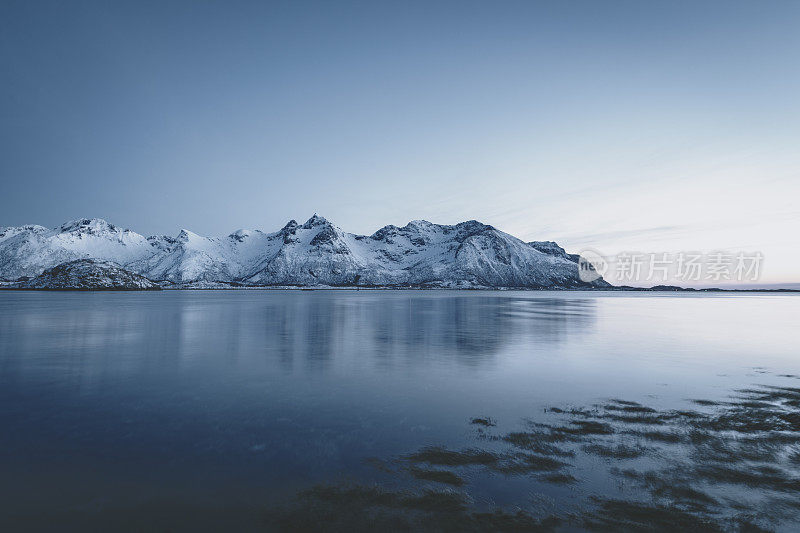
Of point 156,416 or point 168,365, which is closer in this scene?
point 156,416

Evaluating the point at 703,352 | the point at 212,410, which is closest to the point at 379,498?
the point at 212,410

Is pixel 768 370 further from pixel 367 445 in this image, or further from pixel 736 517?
pixel 367 445

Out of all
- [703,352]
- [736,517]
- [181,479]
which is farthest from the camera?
[703,352]

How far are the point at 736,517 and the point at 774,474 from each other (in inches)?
105

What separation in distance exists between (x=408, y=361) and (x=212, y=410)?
10.7 metres

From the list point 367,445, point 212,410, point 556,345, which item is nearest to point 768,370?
point 556,345

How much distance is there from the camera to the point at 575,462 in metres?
8.79

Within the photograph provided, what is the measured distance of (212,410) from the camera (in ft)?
41.6

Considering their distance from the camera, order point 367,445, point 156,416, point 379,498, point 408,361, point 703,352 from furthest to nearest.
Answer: point 703,352 → point 408,361 → point 156,416 → point 367,445 → point 379,498

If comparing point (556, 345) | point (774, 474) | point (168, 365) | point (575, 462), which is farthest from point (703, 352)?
point (168, 365)

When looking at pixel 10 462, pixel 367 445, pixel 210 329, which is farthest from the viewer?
pixel 210 329

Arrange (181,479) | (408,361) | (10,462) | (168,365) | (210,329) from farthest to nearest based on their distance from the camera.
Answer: (210,329)
(408,361)
(168,365)
(10,462)
(181,479)

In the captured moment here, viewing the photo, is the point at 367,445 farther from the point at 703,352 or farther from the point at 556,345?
the point at 703,352

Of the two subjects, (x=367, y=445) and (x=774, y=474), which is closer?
(x=774, y=474)
